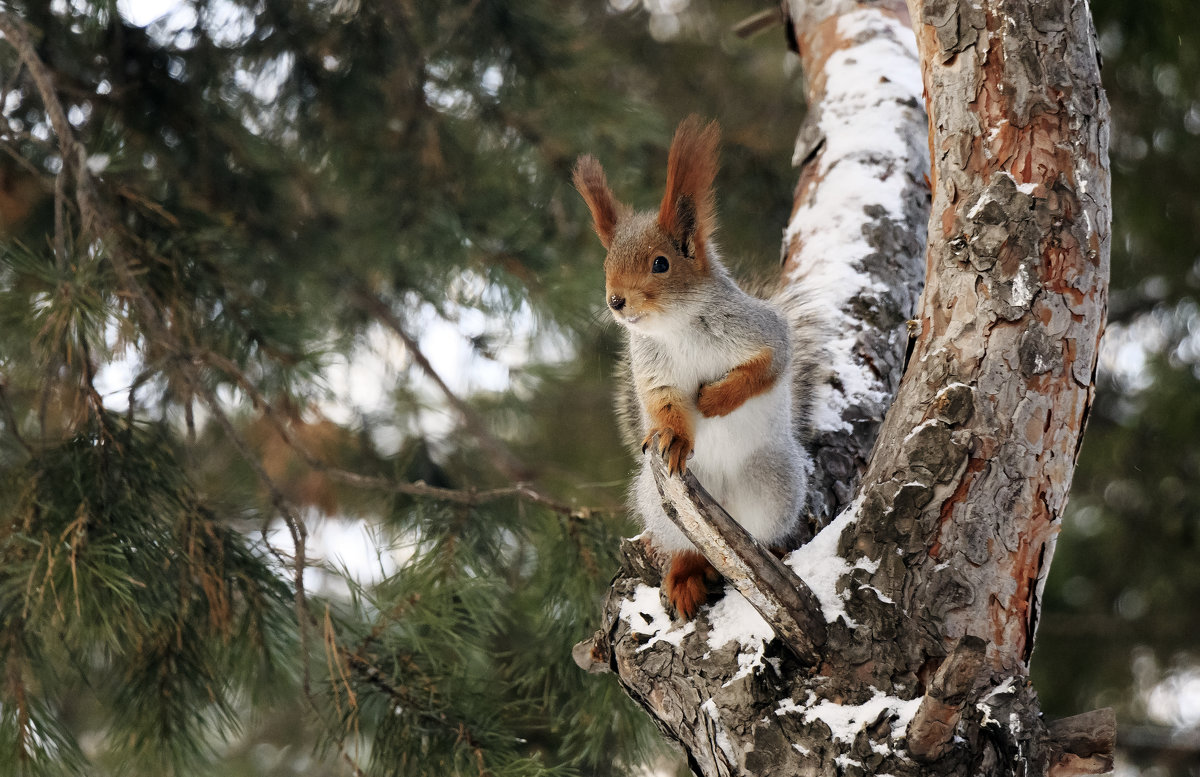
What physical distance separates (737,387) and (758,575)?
330mm

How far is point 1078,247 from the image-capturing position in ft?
4.21

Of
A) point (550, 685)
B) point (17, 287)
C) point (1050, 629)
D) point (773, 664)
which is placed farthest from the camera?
point (1050, 629)

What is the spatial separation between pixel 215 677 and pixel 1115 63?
250cm

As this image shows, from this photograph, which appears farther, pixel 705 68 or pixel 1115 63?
pixel 705 68

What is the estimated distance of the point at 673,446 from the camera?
4.32 ft

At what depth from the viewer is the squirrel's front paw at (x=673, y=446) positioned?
1.27 m

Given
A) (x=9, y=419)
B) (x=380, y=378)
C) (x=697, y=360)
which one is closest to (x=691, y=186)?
(x=697, y=360)

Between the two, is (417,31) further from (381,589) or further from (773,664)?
(773,664)

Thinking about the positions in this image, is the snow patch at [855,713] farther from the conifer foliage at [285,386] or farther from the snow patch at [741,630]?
the conifer foliage at [285,386]

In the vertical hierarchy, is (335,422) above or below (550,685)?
above

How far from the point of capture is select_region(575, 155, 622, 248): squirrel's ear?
1419mm

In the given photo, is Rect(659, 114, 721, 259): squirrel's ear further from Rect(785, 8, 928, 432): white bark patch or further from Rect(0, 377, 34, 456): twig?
Rect(0, 377, 34, 456): twig

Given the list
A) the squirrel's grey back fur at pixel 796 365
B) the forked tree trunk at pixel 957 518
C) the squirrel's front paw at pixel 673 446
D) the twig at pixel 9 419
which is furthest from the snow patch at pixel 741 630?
the twig at pixel 9 419

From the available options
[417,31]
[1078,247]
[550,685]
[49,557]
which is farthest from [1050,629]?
[49,557]
